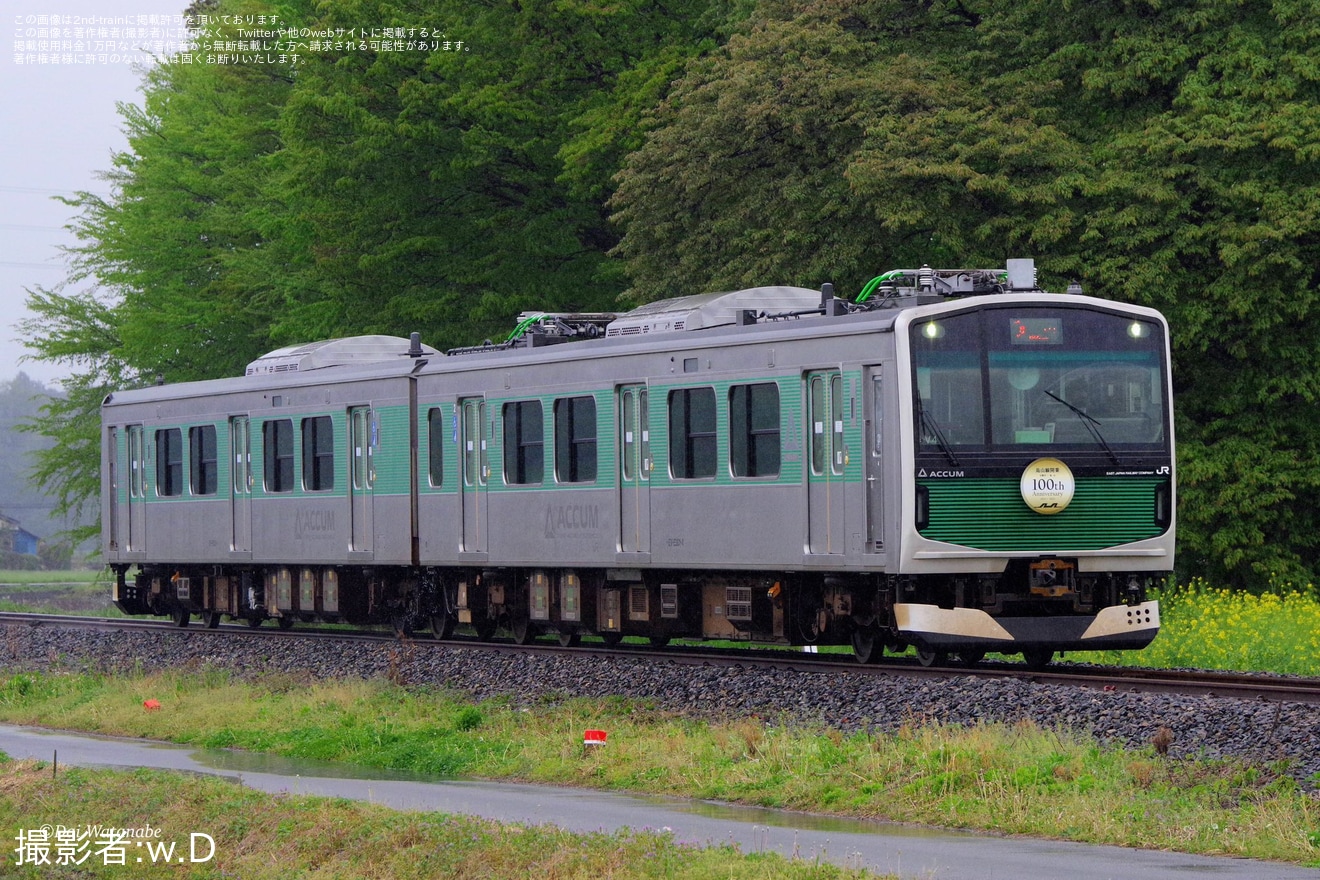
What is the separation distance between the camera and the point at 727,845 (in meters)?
11.2

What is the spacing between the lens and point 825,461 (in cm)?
1848

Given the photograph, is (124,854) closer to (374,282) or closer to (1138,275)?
(1138,275)

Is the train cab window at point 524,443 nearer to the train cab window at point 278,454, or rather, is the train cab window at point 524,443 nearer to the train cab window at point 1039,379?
the train cab window at point 278,454

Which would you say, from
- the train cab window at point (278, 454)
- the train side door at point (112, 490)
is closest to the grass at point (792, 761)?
the train cab window at point (278, 454)

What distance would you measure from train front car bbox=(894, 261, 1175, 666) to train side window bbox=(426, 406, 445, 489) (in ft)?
23.7

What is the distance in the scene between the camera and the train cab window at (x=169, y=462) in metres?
29.5

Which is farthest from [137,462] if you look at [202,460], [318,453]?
[318,453]

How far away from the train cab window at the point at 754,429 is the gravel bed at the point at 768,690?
195 cm

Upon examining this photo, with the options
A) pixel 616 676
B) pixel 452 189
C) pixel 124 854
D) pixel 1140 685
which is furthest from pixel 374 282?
pixel 124 854

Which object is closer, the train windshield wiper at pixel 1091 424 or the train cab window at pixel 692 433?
the train windshield wiper at pixel 1091 424

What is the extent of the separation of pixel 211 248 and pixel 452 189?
12063mm

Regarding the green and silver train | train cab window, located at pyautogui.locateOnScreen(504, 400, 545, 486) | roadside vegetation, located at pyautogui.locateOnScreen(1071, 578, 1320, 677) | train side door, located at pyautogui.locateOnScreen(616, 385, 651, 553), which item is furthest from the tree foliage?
train side door, located at pyautogui.locateOnScreen(616, 385, 651, 553)

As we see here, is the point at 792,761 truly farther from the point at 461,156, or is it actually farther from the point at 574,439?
the point at 461,156

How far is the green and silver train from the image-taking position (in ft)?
58.5
